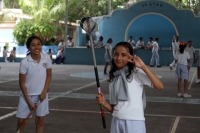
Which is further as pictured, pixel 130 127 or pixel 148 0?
pixel 148 0

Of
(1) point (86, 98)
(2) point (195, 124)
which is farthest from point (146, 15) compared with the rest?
(2) point (195, 124)

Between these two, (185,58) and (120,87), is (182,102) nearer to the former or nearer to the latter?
(185,58)

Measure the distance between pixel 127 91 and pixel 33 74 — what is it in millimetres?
2176

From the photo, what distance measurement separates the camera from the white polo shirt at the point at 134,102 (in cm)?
420

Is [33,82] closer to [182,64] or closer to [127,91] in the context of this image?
[127,91]

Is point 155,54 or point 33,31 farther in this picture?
point 33,31

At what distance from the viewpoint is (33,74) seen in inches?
236

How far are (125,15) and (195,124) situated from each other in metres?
22.5

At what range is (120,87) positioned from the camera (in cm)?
423

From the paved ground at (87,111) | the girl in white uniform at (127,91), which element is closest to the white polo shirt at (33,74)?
the paved ground at (87,111)

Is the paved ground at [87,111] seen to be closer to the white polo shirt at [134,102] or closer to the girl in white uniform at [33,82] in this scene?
the girl in white uniform at [33,82]

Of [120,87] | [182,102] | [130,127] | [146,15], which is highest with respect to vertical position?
[146,15]

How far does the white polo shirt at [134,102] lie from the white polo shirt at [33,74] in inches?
80.5

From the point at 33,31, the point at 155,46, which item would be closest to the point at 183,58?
the point at 155,46
